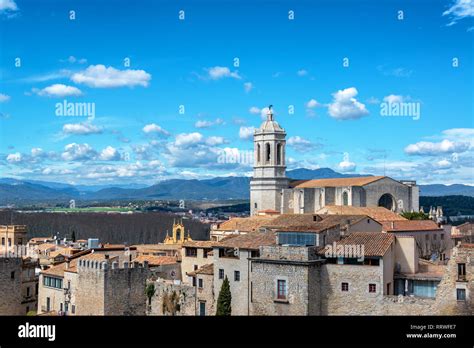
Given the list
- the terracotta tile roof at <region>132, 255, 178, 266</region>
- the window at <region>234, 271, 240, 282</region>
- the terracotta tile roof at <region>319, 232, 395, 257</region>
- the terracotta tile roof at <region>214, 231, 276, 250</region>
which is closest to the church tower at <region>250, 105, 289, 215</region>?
the terracotta tile roof at <region>132, 255, 178, 266</region>

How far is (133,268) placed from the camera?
37969 mm

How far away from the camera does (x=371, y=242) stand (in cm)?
3281

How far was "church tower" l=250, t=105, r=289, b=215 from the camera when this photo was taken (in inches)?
3332

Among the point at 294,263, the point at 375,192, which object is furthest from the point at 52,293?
the point at 375,192

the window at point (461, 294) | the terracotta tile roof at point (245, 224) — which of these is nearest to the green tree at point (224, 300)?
the window at point (461, 294)

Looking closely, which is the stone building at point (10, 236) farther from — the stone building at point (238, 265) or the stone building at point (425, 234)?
the stone building at point (425, 234)

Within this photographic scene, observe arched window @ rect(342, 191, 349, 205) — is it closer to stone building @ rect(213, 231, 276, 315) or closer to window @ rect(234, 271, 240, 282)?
stone building @ rect(213, 231, 276, 315)

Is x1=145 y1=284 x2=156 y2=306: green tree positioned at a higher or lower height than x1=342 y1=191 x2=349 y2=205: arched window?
lower

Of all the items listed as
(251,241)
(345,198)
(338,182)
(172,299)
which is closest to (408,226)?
(251,241)

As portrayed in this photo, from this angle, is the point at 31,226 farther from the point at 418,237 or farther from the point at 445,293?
the point at 445,293

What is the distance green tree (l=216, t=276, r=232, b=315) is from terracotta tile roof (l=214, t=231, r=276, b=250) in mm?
2166

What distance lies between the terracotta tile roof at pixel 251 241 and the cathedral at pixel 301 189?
1269 inches

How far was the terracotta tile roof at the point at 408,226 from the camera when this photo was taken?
48.4m

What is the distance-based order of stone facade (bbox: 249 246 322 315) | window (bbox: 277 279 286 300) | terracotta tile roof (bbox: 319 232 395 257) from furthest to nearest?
window (bbox: 277 279 286 300) → stone facade (bbox: 249 246 322 315) → terracotta tile roof (bbox: 319 232 395 257)
